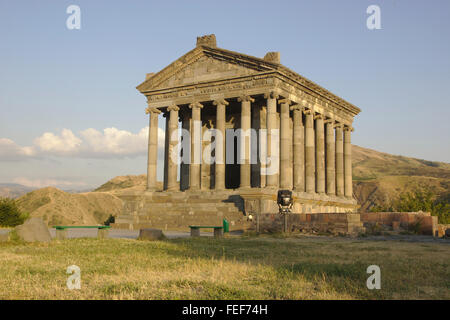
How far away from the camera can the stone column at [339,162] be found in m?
49.7

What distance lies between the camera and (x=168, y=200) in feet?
129

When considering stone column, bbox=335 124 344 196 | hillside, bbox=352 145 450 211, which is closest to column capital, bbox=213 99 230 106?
stone column, bbox=335 124 344 196

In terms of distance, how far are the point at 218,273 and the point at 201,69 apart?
33728mm

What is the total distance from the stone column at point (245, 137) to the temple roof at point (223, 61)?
258cm

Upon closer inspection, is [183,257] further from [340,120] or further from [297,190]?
[340,120]

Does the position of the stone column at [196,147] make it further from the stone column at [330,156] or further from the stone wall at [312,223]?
the stone wall at [312,223]

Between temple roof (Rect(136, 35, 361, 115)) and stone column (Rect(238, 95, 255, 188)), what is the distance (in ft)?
8.46

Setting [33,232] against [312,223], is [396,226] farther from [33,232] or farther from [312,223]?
[33,232]

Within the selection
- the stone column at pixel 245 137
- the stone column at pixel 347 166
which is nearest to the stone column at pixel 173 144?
the stone column at pixel 245 137

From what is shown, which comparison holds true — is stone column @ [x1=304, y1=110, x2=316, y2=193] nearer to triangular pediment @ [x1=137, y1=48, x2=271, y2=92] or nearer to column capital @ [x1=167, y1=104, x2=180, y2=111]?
triangular pediment @ [x1=137, y1=48, x2=271, y2=92]

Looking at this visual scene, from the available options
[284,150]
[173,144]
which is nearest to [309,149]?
[284,150]

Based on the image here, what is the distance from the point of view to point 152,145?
4362 centimetres
